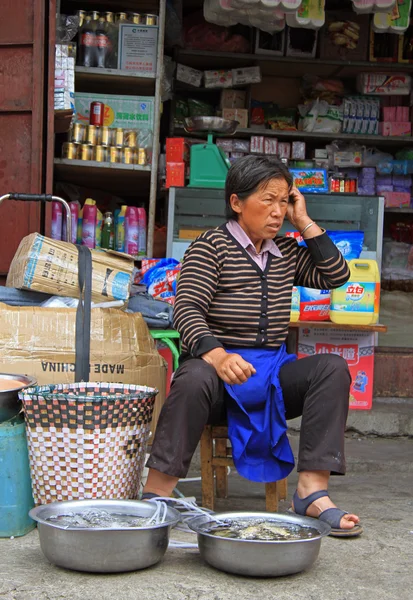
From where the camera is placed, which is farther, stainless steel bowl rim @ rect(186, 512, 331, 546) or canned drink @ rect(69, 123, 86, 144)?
canned drink @ rect(69, 123, 86, 144)

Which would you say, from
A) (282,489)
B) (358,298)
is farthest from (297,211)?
(358,298)

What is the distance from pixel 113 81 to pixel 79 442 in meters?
4.25

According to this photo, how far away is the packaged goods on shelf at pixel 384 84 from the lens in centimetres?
755

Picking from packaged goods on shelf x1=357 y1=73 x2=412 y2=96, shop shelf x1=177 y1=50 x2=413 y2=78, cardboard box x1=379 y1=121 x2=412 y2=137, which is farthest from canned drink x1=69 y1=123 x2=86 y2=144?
cardboard box x1=379 y1=121 x2=412 y2=137

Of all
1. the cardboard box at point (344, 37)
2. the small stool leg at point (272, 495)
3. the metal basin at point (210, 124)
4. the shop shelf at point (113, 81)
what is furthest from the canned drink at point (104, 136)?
the small stool leg at point (272, 495)

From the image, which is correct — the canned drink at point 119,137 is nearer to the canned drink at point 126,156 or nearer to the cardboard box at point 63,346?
the canned drink at point 126,156

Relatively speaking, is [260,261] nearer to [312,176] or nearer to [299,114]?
[312,176]

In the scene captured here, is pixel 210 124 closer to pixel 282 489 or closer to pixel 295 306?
pixel 295 306

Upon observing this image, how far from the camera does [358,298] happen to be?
449 centimetres

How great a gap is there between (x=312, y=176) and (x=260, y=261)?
2.94 m

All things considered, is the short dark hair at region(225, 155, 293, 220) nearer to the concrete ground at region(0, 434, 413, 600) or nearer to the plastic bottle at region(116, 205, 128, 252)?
the concrete ground at region(0, 434, 413, 600)

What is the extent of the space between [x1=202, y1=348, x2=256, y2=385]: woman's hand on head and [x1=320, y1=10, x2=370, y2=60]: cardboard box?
18.2 ft

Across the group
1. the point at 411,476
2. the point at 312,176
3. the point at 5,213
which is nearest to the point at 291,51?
the point at 312,176

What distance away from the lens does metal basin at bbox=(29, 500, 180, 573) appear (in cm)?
205
